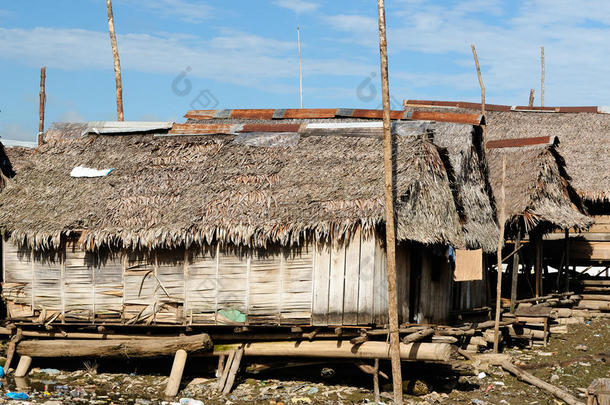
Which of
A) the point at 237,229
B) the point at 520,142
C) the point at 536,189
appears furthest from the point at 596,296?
the point at 237,229

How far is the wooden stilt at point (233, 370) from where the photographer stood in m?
13.0

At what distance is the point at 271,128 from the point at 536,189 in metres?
7.01

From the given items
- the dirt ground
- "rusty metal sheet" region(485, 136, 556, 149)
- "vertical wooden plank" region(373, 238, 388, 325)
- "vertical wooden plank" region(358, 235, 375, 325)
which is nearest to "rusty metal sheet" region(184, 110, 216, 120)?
the dirt ground

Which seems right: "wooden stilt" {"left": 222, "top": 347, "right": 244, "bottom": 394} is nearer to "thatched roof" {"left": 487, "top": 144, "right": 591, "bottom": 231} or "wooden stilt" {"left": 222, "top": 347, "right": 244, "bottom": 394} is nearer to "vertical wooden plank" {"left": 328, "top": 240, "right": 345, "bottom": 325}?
→ "vertical wooden plank" {"left": 328, "top": 240, "right": 345, "bottom": 325}

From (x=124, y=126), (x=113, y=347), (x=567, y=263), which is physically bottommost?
(x=113, y=347)

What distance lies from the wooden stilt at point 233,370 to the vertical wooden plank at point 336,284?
1908mm

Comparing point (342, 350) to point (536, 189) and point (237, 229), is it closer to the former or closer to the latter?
point (237, 229)

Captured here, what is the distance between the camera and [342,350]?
41.8 ft

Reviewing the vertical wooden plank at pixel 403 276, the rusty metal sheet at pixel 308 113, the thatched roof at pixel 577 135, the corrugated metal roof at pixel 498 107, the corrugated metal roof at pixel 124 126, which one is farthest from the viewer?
the corrugated metal roof at pixel 498 107

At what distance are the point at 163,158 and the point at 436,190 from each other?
565cm

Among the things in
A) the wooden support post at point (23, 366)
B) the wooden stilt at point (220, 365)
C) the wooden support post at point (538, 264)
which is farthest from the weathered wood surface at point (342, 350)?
the wooden support post at point (538, 264)

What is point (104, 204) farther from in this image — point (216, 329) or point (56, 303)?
point (216, 329)

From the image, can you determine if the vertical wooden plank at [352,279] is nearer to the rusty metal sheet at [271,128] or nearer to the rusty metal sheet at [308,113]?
the rusty metal sheet at [271,128]

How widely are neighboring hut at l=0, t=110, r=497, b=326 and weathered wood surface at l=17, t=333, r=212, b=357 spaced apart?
0.38 metres
